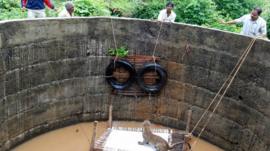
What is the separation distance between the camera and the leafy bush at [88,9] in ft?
34.7

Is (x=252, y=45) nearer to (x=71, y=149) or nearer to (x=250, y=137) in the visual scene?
(x=250, y=137)

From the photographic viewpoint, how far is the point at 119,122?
9.32 metres

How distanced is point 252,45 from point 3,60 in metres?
4.96

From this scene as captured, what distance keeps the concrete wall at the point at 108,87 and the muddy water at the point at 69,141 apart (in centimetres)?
17

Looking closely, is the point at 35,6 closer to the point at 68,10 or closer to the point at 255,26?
the point at 68,10

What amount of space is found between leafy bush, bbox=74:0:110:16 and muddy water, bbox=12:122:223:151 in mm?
3334

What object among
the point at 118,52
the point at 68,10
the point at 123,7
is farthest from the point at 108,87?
the point at 123,7

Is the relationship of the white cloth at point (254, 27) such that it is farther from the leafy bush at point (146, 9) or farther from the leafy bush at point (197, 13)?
the leafy bush at point (146, 9)

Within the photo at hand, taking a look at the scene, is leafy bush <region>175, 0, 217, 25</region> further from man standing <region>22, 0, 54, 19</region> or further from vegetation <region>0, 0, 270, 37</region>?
man standing <region>22, 0, 54, 19</region>

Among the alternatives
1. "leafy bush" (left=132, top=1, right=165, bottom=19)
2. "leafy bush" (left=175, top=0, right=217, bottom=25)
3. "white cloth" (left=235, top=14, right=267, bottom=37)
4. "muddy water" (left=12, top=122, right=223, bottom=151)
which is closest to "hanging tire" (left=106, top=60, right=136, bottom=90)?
"muddy water" (left=12, top=122, right=223, bottom=151)

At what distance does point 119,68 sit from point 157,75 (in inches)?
36.5

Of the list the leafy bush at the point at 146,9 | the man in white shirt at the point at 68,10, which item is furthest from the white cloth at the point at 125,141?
the leafy bush at the point at 146,9

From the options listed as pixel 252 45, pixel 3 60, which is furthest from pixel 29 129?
pixel 252 45

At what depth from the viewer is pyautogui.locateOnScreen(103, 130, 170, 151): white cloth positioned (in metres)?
6.74
